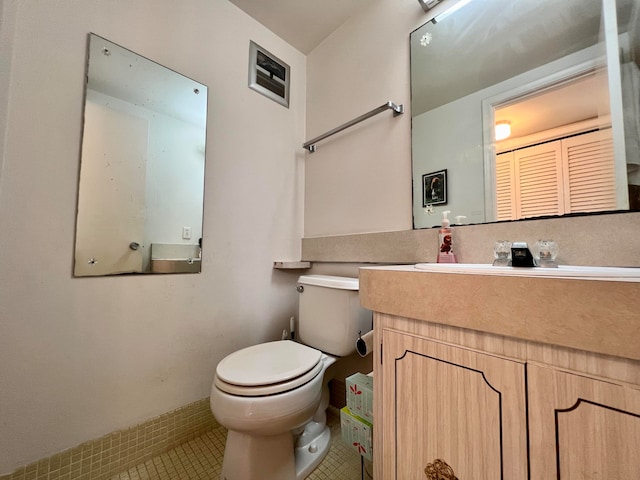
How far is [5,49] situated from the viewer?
83cm

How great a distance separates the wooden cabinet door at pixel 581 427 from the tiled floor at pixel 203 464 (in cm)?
80

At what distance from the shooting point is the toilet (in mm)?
810

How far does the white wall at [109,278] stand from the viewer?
0.83 metres

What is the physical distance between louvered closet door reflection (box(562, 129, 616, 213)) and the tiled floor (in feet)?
3.97

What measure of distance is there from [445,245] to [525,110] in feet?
1.80

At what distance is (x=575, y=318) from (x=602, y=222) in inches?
20.8

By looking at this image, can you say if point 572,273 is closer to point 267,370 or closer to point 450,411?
point 450,411

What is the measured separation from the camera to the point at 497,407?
490mm

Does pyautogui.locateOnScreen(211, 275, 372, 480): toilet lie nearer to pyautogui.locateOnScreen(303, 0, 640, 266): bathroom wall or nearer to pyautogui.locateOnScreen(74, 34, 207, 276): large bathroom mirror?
pyautogui.locateOnScreen(303, 0, 640, 266): bathroom wall

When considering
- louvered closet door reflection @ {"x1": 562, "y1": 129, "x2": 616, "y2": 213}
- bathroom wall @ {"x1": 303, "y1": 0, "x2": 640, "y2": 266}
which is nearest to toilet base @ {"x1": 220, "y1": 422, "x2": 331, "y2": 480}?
bathroom wall @ {"x1": 303, "y1": 0, "x2": 640, "y2": 266}

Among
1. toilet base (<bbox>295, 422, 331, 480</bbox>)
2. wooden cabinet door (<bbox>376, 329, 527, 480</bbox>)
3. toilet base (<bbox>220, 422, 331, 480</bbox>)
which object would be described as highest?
wooden cabinet door (<bbox>376, 329, 527, 480</bbox>)

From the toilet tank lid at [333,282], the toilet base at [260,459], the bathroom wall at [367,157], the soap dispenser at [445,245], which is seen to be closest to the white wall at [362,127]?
the bathroom wall at [367,157]

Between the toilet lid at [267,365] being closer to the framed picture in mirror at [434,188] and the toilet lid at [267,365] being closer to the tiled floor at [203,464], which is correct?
the tiled floor at [203,464]

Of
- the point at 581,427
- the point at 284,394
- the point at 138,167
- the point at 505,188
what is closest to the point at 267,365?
the point at 284,394
